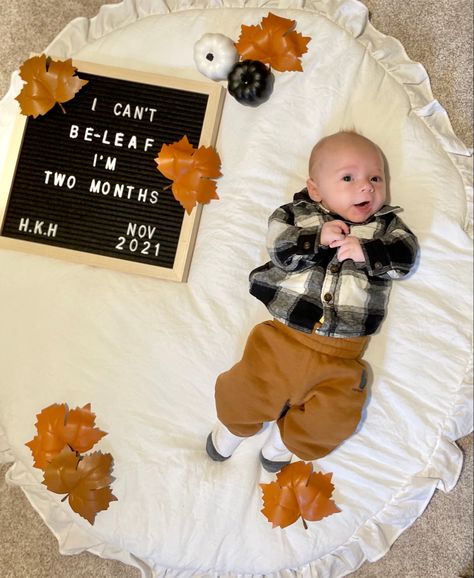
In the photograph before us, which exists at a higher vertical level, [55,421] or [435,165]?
[435,165]

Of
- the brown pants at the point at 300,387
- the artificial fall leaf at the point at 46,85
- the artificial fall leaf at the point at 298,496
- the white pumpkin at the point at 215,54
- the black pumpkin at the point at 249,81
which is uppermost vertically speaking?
the white pumpkin at the point at 215,54

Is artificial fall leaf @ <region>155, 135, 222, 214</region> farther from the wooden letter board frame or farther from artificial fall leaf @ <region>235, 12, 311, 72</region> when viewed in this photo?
artificial fall leaf @ <region>235, 12, 311, 72</region>

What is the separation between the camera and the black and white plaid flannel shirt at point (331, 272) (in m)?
1.05

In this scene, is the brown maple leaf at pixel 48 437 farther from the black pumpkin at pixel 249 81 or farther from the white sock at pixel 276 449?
the black pumpkin at pixel 249 81

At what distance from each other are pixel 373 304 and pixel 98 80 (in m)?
0.80

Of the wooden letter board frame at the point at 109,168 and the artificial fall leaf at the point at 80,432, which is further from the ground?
the wooden letter board frame at the point at 109,168

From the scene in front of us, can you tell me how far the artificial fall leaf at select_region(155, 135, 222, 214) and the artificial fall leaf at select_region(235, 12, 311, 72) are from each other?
23 cm

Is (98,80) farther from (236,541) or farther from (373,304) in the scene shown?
(236,541)

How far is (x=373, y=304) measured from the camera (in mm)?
1074

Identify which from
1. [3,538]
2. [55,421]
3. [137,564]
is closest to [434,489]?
[137,564]

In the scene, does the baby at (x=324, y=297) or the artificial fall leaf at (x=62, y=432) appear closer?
the baby at (x=324, y=297)

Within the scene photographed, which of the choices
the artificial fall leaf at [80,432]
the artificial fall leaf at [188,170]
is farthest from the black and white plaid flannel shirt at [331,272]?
the artificial fall leaf at [80,432]

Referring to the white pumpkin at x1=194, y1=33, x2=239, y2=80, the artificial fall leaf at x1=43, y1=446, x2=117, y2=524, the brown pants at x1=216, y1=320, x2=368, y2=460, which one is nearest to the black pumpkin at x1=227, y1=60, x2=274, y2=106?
the white pumpkin at x1=194, y1=33, x2=239, y2=80

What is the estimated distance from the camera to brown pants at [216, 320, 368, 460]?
105 cm
